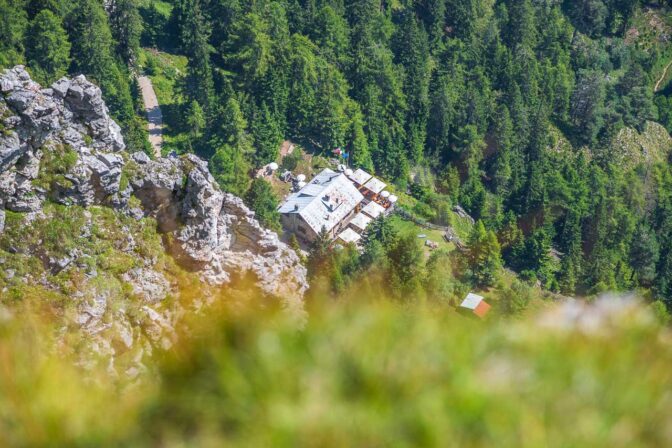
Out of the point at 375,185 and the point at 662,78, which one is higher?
the point at 375,185

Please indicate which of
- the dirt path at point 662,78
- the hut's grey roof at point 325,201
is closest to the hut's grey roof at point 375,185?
the hut's grey roof at point 325,201

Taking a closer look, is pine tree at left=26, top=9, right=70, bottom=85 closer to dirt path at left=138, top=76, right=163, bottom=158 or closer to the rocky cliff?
dirt path at left=138, top=76, right=163, bottom=158

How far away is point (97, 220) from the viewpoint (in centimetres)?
2259

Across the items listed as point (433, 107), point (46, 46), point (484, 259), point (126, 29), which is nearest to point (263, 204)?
point (484, 259)

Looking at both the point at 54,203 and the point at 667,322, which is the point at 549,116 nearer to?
the point at 54,203

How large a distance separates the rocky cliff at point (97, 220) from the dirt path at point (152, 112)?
21.6 metres

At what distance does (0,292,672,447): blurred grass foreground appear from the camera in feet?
22.6

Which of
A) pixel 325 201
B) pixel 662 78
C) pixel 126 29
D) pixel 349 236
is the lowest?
pixel 662 78

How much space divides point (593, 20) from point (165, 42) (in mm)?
54892

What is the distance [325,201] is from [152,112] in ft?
42.8

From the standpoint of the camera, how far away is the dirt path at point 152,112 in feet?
158

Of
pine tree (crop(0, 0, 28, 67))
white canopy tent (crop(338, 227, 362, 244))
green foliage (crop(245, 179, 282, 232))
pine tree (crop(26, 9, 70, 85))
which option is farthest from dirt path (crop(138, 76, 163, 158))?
white canopy tent (crop(338, 227, 362, 244))

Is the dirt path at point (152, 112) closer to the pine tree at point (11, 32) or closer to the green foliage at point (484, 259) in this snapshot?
the pine tree at point (11, 32)

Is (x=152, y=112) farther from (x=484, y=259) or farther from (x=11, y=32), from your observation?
(x=484, y=259)
